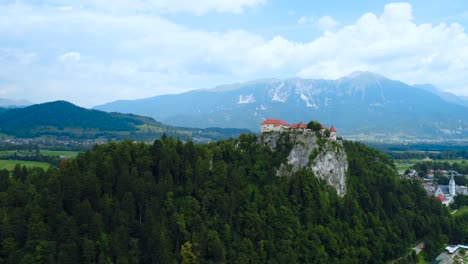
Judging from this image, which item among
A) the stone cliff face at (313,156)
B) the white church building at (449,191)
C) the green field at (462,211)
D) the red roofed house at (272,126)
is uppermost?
the red roofed house at (272,126)

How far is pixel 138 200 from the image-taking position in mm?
57469

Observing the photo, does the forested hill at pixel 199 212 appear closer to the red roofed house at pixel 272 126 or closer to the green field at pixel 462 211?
the red roofed house at pixel 272 126

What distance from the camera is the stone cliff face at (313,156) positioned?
71.9 meters

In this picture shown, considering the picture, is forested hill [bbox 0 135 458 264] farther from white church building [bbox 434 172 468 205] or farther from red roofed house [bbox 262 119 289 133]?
white church building [bbox 434 172 468 205]

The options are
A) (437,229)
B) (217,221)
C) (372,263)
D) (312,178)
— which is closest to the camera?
(217,221)

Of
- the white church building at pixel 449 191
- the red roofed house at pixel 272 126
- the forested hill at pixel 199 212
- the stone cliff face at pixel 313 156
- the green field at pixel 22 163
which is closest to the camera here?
the forested hill at pixel 199 212

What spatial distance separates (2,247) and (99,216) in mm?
11932

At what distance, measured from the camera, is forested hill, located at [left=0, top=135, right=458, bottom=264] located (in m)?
50.8

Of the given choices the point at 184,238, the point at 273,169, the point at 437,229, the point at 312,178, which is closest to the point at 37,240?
the point at 184,238

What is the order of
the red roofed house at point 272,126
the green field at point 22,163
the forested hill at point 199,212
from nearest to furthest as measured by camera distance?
the forested hill at point 199,212
the red roofed house at point 272,126
the green field at point 22,163

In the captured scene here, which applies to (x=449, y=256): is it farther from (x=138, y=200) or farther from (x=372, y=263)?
(x=138, y=200)

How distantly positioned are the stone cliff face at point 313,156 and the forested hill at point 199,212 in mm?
1603

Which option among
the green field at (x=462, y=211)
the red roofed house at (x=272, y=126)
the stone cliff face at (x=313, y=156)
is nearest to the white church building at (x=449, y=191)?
the green field at (x=462, y=211)

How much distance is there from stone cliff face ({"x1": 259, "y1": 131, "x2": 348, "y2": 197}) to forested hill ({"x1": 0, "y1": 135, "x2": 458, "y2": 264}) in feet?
5.26
